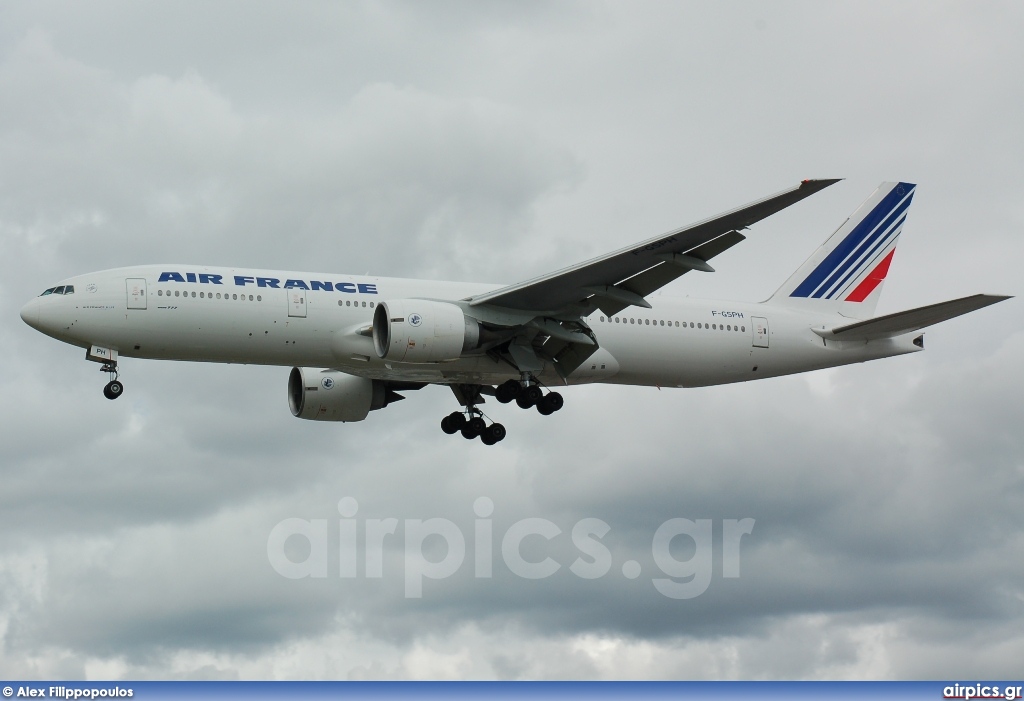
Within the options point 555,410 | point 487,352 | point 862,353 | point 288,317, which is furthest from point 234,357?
point 862,353

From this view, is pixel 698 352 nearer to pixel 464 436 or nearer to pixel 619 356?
pixel 619 356

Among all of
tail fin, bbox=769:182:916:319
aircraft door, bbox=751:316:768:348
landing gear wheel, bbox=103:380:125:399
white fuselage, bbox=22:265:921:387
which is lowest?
landing gear wheel, bbox=103:380:125:399

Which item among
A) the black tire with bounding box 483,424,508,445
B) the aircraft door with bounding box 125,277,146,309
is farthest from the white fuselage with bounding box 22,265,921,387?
the black tire with bounding box 483,424,508,445

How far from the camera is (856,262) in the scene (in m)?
44.4

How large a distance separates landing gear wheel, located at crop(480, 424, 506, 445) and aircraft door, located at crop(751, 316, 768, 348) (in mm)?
8256

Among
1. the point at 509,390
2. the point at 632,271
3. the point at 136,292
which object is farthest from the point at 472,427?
the point at 136,292

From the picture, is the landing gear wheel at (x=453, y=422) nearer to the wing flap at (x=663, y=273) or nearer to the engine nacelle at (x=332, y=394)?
the engine nacelle at (x=332, y=394)

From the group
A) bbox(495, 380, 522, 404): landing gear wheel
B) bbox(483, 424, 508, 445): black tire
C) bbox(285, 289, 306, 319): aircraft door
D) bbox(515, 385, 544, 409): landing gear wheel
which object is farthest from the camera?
bbox(483, 424, 508, 445): black tire

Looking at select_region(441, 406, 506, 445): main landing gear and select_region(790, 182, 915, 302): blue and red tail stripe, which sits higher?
select_region(790, 182, 915, 302): blue and red tail stripe

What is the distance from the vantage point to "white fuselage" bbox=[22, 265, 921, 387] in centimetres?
3412

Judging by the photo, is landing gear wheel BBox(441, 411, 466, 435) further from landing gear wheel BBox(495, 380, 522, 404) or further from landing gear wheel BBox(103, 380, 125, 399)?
landing gear wheel BBox(103, 380, 125, 399)

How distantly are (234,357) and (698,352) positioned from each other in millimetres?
13500

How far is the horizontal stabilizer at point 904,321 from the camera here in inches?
1422

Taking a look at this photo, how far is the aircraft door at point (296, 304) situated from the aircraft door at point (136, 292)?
3686 millimetres
